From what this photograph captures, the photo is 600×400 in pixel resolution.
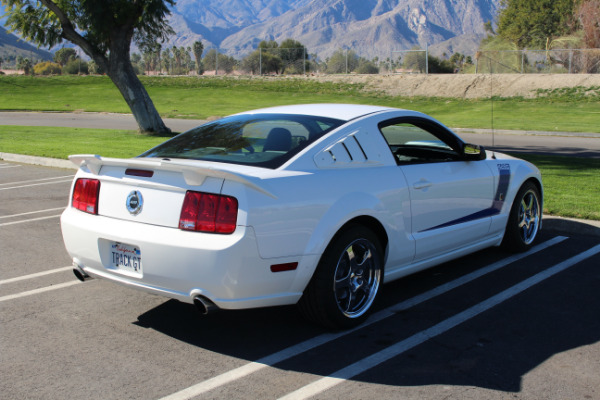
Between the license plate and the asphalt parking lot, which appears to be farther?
the license plate

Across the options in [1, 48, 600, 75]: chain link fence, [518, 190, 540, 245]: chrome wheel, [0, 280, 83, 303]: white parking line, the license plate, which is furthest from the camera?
[1, 48, 600, 75]: chain link fence

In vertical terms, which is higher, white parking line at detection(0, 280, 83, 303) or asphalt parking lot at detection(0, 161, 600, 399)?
white parking line at detection(0, 280, 83, 303)

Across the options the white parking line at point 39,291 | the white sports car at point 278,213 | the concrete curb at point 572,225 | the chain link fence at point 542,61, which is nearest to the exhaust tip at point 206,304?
the white sports car at point 278,213

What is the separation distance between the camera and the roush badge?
441 cm

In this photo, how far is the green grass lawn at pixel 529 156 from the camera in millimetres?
8617

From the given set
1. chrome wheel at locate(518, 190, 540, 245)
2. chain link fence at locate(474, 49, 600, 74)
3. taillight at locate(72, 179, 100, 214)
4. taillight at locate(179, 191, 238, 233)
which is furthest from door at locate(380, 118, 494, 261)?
chain link fence at locate(474, 49, 600, 74)

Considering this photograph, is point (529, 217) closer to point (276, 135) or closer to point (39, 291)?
point (276, 135)

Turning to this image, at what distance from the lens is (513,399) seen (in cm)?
364

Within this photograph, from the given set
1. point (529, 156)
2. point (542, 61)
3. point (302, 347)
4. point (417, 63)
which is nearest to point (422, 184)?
point (302, 347)

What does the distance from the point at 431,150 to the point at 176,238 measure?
9.60 feet

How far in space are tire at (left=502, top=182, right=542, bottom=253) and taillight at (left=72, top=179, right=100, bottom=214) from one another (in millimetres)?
3979

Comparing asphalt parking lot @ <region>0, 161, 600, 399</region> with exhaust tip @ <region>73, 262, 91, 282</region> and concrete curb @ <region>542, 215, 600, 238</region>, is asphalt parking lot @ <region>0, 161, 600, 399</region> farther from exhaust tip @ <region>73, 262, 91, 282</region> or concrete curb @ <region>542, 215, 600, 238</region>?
concrete curb @ <region>542, 215, 600, 238</region>

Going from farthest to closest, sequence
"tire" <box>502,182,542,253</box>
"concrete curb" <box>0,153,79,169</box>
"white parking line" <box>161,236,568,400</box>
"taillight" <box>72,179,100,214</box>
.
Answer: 1. "concrete curb" <box>0,153,79,169</box>
2. "tire" <box>502,182,542,253</box>
3. "taillight" <box>72,179,100,214</box>
4. "white parking line" <box>161,236,568,400</box>

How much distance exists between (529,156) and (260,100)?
29.6m
